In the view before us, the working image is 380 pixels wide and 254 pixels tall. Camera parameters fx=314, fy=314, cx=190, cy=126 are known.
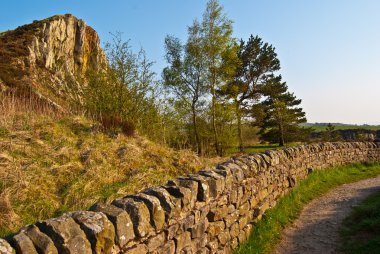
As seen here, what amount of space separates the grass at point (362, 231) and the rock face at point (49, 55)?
10540 millimetres

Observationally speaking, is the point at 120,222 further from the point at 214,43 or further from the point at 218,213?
the point at 214,43

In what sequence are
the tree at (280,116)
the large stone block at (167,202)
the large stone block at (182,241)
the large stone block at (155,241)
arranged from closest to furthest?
1. the large stone block at (155,241)
2. the large stone block at (167,202)
3. the large stone block at (182,241)
4. the tree at (280,116)

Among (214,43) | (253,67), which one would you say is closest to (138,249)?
(214,43)

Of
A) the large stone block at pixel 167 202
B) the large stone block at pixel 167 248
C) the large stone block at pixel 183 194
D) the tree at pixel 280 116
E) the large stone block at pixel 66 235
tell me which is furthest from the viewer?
the tree at pixel 280 116

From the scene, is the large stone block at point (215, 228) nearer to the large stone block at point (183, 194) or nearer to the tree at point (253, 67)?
the large stone block at point (183, 194)

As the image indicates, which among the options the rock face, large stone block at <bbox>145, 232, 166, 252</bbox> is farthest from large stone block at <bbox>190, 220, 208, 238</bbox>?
the rock face

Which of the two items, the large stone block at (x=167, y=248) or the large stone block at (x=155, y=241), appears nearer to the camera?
the large stone block at (x=155, y=241)

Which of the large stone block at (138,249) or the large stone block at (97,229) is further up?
the large stone block at (97,229)

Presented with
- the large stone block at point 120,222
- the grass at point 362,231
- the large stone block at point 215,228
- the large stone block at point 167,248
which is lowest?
the grass at point 362,231

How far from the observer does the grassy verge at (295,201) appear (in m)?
6.04

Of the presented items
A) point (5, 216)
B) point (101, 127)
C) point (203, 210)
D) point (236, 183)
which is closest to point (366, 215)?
point (236, 183)

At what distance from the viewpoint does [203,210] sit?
462 cm

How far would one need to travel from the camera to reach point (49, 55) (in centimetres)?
4428

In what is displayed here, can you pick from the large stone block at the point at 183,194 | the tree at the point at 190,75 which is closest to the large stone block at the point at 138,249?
the large stone block at the point at 183,194
